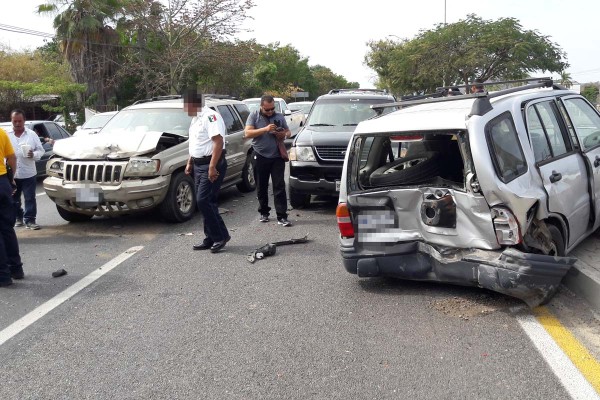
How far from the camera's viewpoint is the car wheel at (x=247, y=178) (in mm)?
10670

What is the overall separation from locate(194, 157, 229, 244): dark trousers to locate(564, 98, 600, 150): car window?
12.8ft

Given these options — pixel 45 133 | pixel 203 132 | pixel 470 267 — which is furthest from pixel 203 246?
pixel 45 133

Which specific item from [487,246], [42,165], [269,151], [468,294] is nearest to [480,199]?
[487,246]

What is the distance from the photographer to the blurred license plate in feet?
16.1

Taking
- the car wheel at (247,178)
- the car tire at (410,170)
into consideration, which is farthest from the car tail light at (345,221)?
the car wheel at (247,178)

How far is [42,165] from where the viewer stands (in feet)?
44.7

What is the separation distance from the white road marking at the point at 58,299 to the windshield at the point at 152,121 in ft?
8.28

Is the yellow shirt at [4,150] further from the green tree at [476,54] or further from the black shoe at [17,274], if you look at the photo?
the green tree at [476,54]

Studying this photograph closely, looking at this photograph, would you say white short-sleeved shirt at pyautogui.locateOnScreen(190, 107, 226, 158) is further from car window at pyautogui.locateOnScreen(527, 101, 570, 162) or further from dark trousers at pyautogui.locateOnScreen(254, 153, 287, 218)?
car window at pyautogui.locateOnScreen(527, 101, 570, 162)

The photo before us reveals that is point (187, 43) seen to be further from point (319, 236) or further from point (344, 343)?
point (344, 343)

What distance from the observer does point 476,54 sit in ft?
94.0

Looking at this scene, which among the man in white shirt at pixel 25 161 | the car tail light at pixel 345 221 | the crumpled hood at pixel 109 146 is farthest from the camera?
the man in white shirt at pixel 25 161

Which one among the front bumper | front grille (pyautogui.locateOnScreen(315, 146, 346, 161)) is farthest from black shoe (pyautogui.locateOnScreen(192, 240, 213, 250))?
front grille (pyautogui.locateOnScreen(315, 146, 346, 161))

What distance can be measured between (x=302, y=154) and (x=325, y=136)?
18.4 inches
